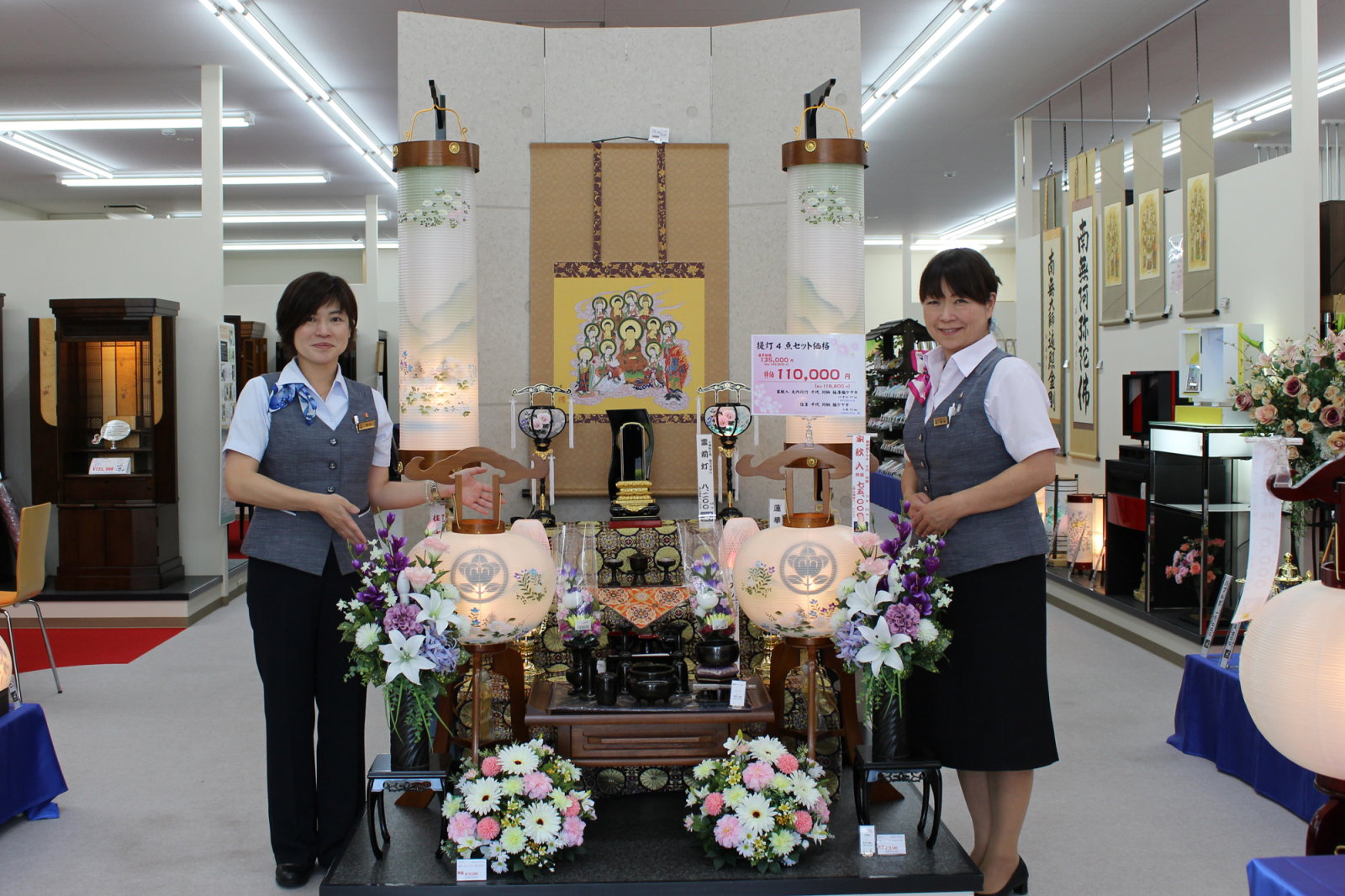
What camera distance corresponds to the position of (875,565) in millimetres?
2752

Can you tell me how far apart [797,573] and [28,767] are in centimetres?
285

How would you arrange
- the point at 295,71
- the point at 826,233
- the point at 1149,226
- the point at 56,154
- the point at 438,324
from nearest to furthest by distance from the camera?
the point at 826,233
the point at 438,324
the point at 1149,226
the point at 295,71
the point at 56,154

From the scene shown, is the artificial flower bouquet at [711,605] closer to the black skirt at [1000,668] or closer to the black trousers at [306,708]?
the black skirt at [1000,668]

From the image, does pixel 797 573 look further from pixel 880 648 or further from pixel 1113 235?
pixel 1113 235

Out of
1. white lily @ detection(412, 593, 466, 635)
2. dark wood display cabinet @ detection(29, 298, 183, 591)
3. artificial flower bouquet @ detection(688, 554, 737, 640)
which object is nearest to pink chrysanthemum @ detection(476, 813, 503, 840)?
white lily @ detection(412, 593, 466, 635)

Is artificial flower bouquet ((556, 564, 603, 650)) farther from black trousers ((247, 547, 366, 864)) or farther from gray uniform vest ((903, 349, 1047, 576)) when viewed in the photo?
gray uniform vest ((903, 349, 1047, 576))

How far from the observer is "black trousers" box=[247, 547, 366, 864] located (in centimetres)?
297

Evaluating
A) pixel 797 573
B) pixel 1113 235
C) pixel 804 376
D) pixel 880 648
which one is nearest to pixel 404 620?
pixel 797 573

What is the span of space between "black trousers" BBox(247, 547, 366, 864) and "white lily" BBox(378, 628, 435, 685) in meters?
0.49

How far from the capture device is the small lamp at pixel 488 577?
9.19 ft

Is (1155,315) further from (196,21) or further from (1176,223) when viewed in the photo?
(196,21)

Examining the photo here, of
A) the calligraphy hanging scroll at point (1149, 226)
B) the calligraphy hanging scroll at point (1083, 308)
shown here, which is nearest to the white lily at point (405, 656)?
the calligraphy hanging scroll at point (1149, 226)

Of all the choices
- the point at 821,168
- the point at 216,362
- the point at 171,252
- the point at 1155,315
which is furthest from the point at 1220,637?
the point at 171,252

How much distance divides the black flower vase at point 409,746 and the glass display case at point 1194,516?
14.3ft
